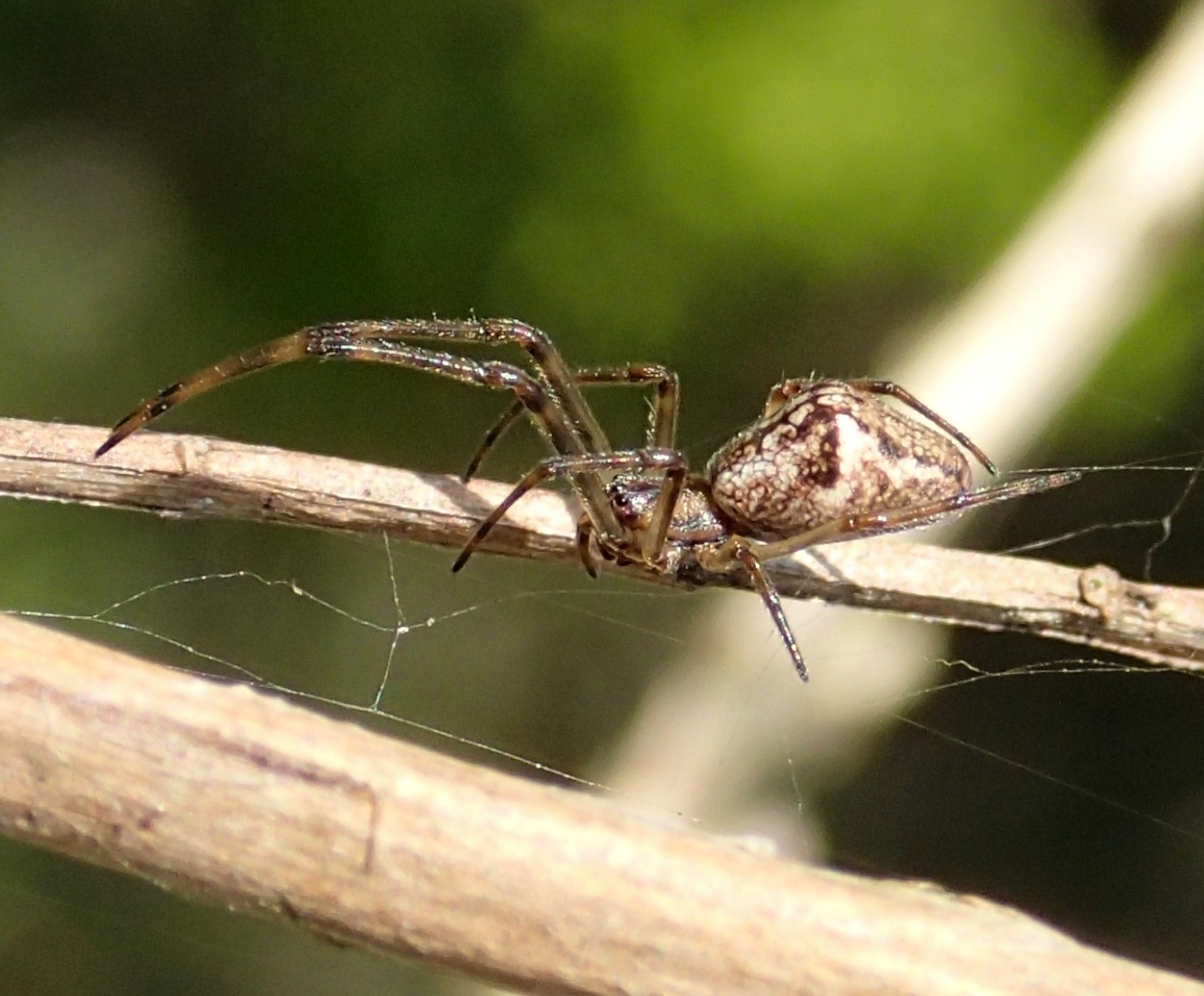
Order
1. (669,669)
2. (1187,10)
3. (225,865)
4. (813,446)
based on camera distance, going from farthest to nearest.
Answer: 1. (669,669)
2. (1187,10)
3. (813,446)
4. (225,865)

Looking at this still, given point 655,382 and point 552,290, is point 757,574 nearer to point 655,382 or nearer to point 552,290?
point 655,382

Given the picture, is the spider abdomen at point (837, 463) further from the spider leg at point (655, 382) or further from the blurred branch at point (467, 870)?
the blurred branch at point (467, 870)

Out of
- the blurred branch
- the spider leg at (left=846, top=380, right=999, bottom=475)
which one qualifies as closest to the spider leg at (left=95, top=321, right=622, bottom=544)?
the spider leg at (left=846, top=380, right=999, bottom=475)

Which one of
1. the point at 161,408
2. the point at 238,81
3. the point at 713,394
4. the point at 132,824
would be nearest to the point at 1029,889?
the point at 713,394

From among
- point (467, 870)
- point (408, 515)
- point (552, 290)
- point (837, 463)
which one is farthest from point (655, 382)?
point (467, 870)

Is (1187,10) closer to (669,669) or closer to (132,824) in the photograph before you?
(669,669)

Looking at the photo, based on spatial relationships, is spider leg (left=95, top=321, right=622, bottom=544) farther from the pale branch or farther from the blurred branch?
the blurred branch
